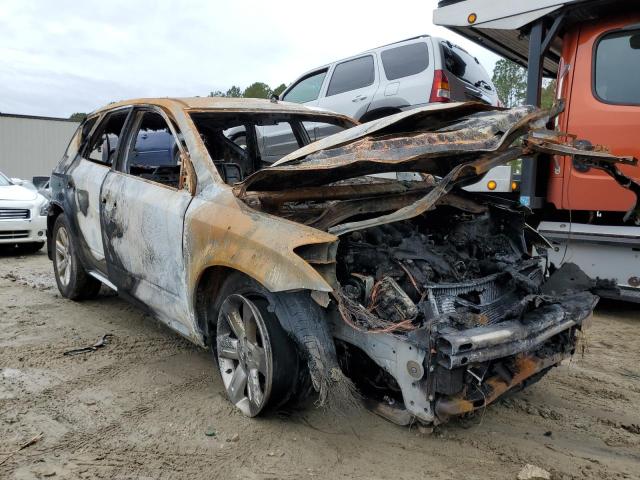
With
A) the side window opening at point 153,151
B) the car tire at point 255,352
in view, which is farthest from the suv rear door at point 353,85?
the car tire at point 255,352

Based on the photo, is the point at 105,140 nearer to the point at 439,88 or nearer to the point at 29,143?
the point at 439,88

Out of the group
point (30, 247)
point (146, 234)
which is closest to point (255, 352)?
point (146, 234)

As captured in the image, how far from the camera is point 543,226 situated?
530 centimetres

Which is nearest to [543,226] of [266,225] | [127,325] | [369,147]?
[369,147]

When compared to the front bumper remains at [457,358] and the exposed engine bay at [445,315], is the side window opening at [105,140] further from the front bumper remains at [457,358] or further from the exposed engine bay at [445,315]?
the front bumper remains at [457,358]

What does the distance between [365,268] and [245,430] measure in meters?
1.07

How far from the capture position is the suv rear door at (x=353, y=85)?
7.87 metres

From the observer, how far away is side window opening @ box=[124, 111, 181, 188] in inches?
164

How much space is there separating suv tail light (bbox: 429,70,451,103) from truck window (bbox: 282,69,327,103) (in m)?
2.11

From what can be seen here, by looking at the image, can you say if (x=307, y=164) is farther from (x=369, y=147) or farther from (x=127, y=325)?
(x=127, y=325)

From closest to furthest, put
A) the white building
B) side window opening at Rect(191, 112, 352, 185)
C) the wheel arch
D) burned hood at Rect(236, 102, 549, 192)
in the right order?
burned hood at Rect(236, 102, 549, 192) → side window opening at Rect(191, 112, 352, 185) → the wheel arch → the white building

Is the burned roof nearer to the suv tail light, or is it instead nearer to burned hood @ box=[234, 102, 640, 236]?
burned hood @ box=[234, 102, 640, 236]

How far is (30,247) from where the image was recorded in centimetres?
920

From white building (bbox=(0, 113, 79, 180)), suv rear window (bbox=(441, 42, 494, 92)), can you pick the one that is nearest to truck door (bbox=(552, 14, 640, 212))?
suv rear window (bbox=(441, 42, 494, 92))
